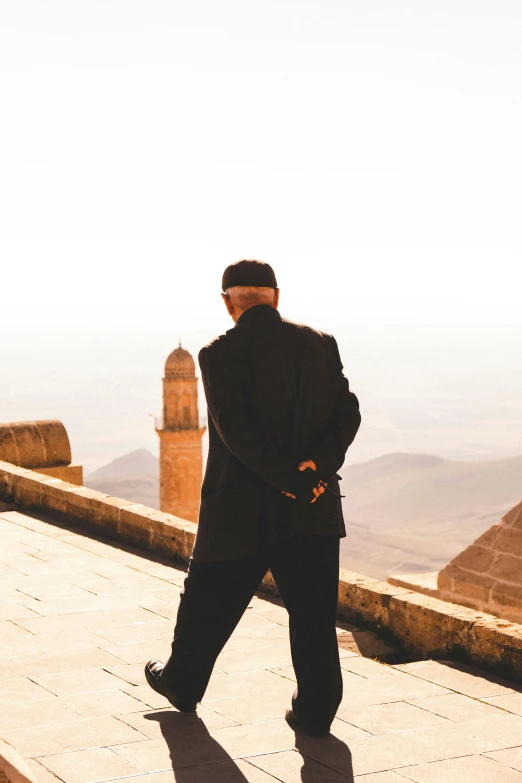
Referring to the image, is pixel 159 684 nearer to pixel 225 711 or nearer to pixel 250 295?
pixel 225 711

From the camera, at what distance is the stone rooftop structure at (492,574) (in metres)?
8.40

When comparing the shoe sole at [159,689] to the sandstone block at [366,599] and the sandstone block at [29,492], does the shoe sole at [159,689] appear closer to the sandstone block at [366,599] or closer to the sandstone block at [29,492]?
the sandstone block at [366,599]

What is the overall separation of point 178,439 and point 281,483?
5222 centimetres

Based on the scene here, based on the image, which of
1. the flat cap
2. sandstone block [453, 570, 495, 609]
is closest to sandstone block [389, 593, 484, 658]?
the flat cap

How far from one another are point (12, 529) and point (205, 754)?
5.12 m

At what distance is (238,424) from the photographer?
409 cm

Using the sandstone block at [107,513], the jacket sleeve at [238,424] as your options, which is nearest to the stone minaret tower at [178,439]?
the sandstone block at [107,513]

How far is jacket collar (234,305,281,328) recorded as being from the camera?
4.26m

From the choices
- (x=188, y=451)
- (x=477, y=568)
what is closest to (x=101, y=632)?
(x=477, y=568)

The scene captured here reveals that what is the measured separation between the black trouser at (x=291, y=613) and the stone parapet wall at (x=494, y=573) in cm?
441

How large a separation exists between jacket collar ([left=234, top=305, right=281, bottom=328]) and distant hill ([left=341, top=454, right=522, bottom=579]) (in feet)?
375

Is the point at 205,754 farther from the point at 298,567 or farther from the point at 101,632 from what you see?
the point at 101,632

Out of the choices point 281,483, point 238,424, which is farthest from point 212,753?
point 238,424

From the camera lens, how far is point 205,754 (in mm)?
4027
